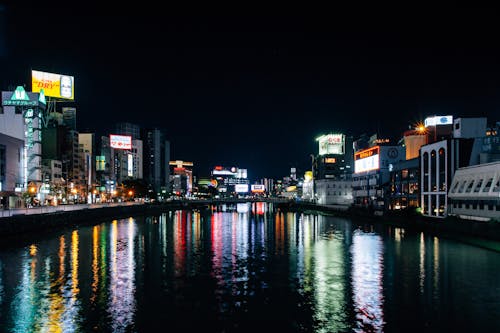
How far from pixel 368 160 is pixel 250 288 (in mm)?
99765

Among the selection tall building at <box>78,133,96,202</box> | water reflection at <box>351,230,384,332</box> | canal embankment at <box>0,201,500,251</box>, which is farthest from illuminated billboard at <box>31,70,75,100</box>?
water reflection at <box>351,230,384,332</box>

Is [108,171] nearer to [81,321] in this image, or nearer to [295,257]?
[295,257]

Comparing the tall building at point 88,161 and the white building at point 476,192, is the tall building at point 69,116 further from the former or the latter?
the white building at point 476,192

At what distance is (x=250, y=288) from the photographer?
2925 centimetres

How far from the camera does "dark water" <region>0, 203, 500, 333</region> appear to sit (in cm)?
2177

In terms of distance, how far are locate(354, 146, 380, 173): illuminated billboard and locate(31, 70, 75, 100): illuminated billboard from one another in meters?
74.1

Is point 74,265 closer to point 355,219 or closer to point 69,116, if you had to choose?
point 355,219

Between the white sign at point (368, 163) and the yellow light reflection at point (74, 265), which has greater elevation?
the white sign at point (368, 163)

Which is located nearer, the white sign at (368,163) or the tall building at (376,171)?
the tall building at (376,171)

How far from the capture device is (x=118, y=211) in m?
114

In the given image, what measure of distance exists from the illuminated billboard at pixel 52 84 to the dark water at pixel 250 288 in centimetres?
7204

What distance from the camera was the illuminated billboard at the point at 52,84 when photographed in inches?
4427

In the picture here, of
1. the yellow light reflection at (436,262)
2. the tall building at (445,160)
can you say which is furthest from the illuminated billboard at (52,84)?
the yellow light reflection at (436,262)

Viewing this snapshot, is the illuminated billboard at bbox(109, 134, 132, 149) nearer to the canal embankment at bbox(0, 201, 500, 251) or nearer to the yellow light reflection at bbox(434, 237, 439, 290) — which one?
the canal embankment at bbox(0, 201, 500, 251)
